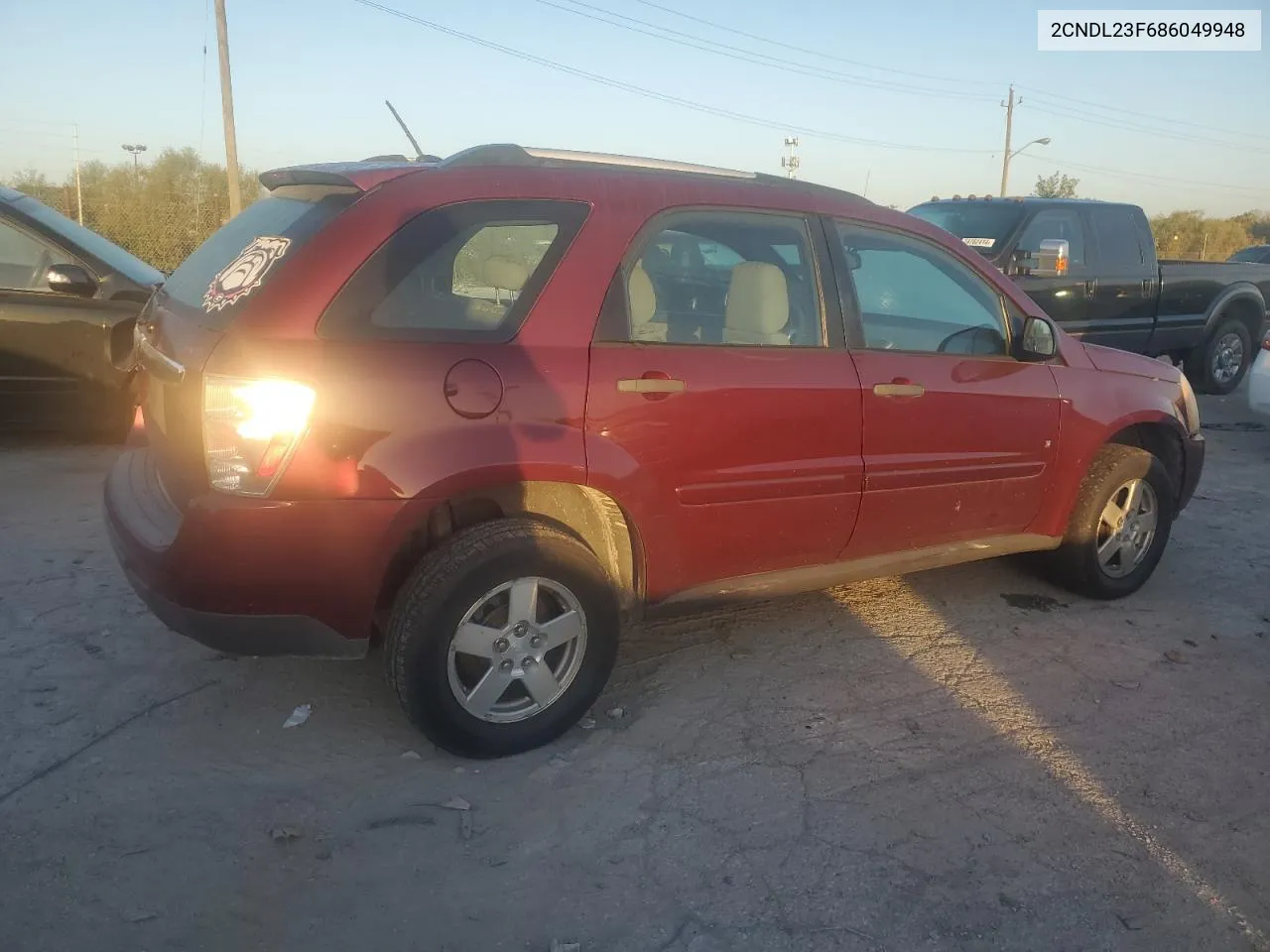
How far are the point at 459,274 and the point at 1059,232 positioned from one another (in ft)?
22.9

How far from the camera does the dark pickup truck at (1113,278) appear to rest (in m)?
8.12

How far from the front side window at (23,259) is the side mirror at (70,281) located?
0.26 ft

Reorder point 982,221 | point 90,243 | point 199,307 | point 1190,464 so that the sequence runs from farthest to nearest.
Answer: point 982,221 → point 90,243 → point 1190,464 → point 199,307

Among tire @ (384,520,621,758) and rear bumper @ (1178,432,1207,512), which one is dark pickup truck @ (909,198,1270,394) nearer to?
rear bumper @ (1178,432,1207,512)

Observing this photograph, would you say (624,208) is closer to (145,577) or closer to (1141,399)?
(145,577)

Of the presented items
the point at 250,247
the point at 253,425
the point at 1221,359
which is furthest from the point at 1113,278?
the point at 253,425

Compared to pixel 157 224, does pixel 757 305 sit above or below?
below

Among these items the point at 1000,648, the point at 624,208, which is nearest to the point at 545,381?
the point at 624,208

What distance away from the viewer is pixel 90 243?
638cm

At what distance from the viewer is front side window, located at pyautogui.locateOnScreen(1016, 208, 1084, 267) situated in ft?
26.7

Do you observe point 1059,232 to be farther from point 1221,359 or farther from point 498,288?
point 498,288

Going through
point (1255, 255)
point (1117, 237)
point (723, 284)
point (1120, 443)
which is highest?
point (1255, 255)

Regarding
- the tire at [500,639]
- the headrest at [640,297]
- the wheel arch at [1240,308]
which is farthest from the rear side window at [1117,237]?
the tire at [500,639]

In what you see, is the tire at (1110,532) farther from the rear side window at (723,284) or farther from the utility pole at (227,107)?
the utility pole at (227,107)
